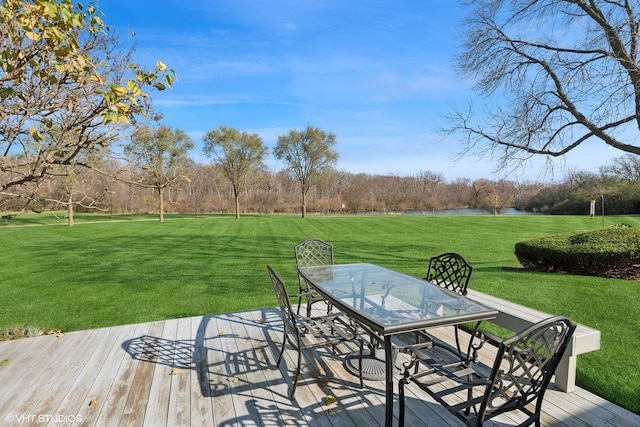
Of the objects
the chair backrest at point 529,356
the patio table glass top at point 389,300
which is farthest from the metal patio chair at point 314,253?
the chair backrest at point 529,356

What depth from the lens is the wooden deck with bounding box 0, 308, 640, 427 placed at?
81.3 inches

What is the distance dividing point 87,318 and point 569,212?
33.7m

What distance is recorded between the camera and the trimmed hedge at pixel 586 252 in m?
5.68

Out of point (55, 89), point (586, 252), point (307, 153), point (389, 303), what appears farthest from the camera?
point (307, 153)

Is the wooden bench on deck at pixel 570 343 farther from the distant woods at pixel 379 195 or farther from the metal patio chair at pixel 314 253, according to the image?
the distant woods at pixel 379 195

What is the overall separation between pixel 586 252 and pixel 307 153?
900 inches

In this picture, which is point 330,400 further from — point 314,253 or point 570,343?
point 314,253

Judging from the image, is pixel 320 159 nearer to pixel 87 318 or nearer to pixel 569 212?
pixel 569 212

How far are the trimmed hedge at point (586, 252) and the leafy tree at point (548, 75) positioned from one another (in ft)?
5.31

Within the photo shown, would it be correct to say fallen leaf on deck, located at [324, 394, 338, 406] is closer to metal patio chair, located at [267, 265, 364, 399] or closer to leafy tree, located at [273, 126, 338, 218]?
metal patio chair, located at [267, 265, 364, 399]

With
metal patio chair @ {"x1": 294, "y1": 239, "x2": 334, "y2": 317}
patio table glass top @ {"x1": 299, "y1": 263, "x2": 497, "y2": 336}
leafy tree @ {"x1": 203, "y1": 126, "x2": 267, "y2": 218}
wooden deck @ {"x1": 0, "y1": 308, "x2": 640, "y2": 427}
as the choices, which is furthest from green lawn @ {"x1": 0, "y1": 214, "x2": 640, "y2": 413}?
leafy tree @ {"x1": 203, "y1": 126, "x2": 267, "y2": 218}

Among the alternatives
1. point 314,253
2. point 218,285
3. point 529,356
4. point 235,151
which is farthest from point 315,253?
point 235,151

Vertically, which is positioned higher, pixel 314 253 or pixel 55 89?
pixel 55 89

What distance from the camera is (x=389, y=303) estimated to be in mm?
2408
